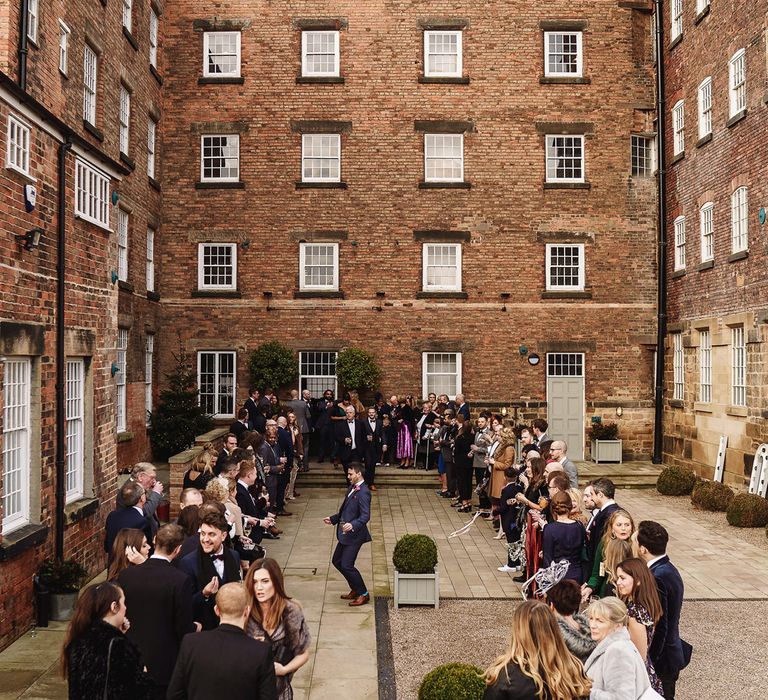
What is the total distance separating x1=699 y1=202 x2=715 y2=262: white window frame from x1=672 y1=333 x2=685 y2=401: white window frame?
273 cm

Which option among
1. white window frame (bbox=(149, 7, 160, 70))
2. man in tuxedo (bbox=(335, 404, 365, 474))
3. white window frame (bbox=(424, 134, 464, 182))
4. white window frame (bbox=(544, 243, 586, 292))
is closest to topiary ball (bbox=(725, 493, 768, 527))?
man in tuxedo (bbox=(335, 404, 365, 474))

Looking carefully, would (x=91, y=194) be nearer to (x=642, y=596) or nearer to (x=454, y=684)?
(x=454, y=684)

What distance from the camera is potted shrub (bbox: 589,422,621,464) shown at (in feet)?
78.2

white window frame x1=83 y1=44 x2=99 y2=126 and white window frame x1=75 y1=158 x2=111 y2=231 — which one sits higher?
white window frame x1=83 y1=44 x2=99 y2=126

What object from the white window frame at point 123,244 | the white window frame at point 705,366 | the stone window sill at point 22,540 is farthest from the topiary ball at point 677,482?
the stone window sill at point 22,540

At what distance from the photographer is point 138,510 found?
349 inches

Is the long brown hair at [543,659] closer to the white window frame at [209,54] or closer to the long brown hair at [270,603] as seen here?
the long brown hair at [270,603]

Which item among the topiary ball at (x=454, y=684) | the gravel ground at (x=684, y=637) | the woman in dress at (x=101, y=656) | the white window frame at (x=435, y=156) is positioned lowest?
the gravel ground at (x=684, y=637)

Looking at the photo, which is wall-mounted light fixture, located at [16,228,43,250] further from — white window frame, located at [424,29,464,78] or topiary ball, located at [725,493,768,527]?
white window frame, located at [424,29,464,78]

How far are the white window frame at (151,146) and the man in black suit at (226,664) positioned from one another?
20.9 m

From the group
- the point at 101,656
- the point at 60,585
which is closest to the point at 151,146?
the point at 60,585

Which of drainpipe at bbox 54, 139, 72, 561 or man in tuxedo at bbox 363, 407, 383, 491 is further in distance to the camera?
man in tuxedo at bbox 363, 407, 383, 491

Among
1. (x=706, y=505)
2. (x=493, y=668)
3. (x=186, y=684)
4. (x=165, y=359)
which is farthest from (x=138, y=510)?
(x=165, y=359)

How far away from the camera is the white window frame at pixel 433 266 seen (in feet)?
80.8
